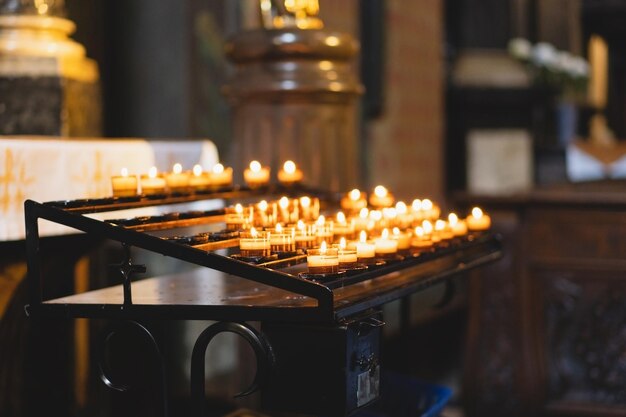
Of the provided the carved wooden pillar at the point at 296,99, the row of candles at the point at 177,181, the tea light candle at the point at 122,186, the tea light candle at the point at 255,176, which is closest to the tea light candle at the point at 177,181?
the row of candles at the point at 177,181

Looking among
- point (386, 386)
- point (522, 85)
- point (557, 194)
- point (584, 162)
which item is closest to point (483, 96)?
point (522, 85)

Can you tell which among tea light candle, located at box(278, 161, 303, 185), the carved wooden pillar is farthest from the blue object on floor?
the carved wooden pillar

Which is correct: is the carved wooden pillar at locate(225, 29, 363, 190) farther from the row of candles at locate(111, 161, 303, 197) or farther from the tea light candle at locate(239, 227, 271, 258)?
the tea light candle at locate(239, 227, 271, 258)

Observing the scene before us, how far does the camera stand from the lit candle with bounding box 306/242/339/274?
1922 mm

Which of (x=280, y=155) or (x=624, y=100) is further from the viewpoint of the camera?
(x=624, y=100)

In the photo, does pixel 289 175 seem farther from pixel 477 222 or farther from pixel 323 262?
pixel 323 262

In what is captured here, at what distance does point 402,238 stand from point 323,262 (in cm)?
43

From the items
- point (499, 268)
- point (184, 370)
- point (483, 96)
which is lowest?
point (184, 370)

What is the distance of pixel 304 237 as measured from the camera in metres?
2.15

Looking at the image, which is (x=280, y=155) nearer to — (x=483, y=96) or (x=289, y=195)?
(x=289, y=195)

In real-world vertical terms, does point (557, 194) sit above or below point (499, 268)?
above

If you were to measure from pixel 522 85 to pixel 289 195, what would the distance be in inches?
222

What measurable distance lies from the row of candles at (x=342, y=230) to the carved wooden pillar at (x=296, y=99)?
1061 mm

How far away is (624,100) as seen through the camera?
14.8m
